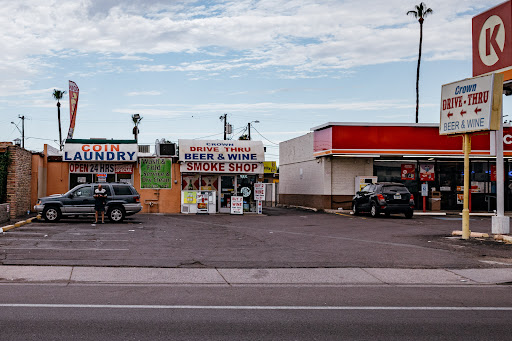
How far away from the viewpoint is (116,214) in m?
23.7

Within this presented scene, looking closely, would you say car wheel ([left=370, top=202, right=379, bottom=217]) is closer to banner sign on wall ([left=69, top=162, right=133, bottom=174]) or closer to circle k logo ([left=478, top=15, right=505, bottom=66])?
circle k logo ([left=478, top=15, right=505, bottom=66])

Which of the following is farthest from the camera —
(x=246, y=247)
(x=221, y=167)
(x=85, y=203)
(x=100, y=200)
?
(x=221, y=167)

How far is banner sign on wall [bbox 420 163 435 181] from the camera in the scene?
109ft

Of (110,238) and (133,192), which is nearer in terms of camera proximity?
(110,238)

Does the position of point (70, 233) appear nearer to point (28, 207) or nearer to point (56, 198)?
point (56, 198)

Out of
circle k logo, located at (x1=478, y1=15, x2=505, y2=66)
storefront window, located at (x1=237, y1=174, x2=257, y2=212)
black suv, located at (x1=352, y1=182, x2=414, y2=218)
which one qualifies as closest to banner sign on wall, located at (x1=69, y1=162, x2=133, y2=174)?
storefront window, located at (x1=237, y1=174, x2=257, y2=212)

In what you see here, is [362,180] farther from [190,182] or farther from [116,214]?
[116,214]

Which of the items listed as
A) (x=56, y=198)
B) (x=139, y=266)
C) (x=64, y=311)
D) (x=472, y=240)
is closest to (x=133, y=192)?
(x=56, y=198)

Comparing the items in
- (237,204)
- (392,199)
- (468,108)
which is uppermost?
(468,108)

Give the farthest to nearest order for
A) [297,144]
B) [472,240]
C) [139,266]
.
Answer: [297,144], [472,240], [139,266]

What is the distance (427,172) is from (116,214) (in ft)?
63.4

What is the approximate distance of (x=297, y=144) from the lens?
39.9m

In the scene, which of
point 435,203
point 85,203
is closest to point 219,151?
point 85,203

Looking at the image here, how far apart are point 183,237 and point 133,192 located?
736 cm
